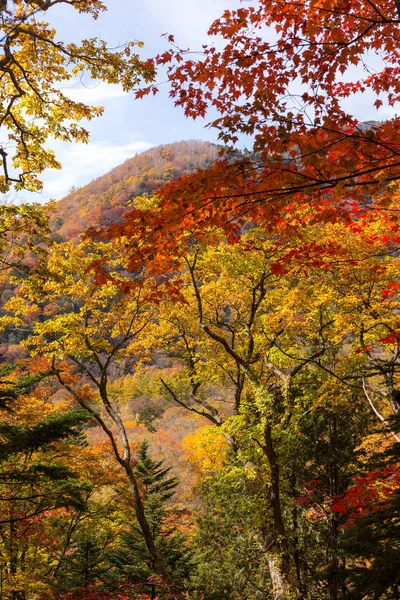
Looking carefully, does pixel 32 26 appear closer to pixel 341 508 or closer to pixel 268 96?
pixel 268 96

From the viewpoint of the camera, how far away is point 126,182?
88.8 metres

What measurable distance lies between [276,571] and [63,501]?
6095 mm

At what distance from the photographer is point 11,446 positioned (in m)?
3.94

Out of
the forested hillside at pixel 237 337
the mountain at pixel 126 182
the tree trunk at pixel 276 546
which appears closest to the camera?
the forested hillside at pixel 237 337

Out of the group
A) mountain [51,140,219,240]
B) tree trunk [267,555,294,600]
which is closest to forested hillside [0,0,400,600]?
tree trunk [267,555,294,600]

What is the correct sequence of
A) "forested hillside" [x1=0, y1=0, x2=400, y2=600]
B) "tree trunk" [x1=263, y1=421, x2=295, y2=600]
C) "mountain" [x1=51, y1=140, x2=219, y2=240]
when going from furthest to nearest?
"mountain" [x1=51, y1=140, x2=219, y2=240] → "tree trunk" [x1=263, y1=421, x2=295, y2=600] → "forested hillside" [x1=0, y1=0, x2=400, y2=600]

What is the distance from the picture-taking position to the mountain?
73562 mm

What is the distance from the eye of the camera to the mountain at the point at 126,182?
73562 mm

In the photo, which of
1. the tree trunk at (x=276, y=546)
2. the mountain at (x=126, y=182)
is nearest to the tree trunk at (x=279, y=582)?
the tree trunk at (x=276, y=546)

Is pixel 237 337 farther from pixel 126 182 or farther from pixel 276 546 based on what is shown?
pixel 126 182

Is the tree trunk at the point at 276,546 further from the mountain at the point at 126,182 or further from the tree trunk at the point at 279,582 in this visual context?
the mountain at the point at 126,182

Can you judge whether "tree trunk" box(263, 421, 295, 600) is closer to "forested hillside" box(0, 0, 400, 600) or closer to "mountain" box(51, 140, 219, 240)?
"forested hillside" box(0, 0, 400, 600)

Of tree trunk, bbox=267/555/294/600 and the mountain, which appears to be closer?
tree trunk, bbox=267/555/294/600

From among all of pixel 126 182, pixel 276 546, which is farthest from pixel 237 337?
pixel 126 182
